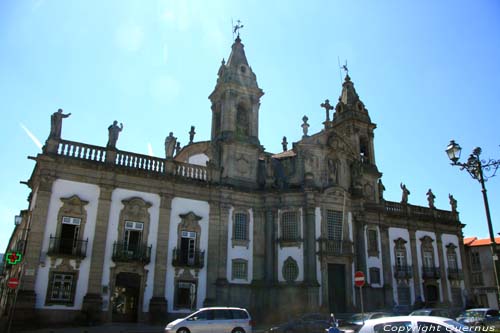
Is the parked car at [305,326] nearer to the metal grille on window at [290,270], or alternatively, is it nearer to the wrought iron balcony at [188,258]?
the wrought iron balcony at [188,258]

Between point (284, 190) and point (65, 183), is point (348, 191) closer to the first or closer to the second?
point (284, 190)

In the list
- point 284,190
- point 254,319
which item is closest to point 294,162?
point 284,190

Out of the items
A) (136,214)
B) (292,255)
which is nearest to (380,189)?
(292,255)

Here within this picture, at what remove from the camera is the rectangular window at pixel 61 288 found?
2392 centimetres

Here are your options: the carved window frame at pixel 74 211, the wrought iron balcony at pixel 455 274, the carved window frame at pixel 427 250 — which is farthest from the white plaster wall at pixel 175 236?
the wrought iron balcony at pixel 455 274

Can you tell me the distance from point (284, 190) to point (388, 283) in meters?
12.4

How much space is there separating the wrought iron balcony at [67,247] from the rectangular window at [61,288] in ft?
3.81

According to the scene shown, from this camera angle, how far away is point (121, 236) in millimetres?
26797

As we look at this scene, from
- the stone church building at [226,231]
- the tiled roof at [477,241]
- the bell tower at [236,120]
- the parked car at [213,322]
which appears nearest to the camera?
the parked car at [213,322]

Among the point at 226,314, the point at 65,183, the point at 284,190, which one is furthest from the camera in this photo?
the point at 284,190

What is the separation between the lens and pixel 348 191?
3509 cm

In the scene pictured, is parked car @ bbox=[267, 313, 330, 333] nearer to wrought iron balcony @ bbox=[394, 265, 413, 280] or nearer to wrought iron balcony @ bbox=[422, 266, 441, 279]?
wrought iron balcony @ bbox=[394, 265, 413, 280]

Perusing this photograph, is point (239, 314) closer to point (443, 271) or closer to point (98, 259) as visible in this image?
point (98, 259)

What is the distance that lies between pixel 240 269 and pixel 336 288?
749cm
